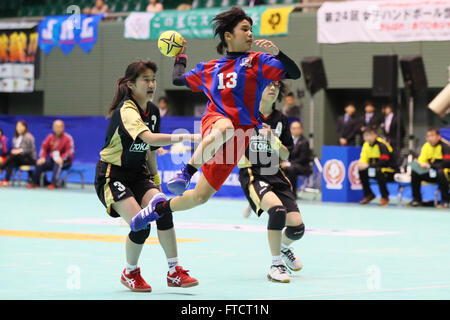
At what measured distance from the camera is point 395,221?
16531mm

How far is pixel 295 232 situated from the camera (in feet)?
31.7

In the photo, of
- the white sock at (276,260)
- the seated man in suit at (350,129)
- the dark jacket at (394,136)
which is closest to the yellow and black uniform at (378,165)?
the dark jacket at (394,136)

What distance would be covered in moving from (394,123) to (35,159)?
10.3 m

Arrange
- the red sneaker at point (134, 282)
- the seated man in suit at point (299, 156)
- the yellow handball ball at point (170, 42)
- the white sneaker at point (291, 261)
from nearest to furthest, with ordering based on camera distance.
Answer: the red sneaker at point (134, 282)
the yellow handball ball at point (170, 42)
the white sneaker at point (291, 261)
the seated man in suit at point (299, 156)

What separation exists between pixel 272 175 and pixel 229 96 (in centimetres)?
180

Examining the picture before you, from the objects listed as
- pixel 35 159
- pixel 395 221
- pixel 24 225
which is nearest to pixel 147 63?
pixel 24 225

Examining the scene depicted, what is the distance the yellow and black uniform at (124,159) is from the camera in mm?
8180

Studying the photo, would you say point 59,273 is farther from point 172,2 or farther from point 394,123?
point 172,2

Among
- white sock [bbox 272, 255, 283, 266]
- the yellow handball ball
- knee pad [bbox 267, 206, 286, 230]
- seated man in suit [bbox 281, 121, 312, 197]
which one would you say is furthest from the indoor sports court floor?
seated man in suit [bbox 281, 121, 312, 197]

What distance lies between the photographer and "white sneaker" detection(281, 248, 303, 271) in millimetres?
9602

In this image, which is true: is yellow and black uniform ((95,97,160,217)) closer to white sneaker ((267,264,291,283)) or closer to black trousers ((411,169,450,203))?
white sneaker ((267,264,291,283))

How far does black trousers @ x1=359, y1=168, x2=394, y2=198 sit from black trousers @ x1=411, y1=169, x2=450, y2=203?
0.67 metres

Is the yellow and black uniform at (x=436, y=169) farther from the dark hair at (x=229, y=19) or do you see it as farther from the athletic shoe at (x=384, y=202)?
the dark hair at (x=229, y=19)

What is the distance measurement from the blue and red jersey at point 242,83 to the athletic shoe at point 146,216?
1090 mm
